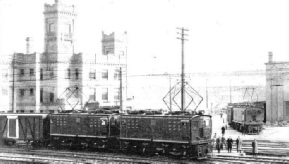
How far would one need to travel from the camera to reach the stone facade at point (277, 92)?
53.0 metres

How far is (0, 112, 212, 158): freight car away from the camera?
24875 millimetres

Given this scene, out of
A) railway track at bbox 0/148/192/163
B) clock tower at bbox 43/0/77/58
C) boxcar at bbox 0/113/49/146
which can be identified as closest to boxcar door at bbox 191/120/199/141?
railway track at bbox 0/148/192/163

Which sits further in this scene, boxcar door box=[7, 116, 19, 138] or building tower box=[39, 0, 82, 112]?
building tower box=[39, 0, 82, 112]

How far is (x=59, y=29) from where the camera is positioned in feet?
192

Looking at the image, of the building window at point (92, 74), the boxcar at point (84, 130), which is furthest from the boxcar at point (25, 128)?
the building window at point (92, 74)

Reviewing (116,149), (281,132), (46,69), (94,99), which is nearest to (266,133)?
(281,132)

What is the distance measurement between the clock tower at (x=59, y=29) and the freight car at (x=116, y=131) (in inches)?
1043

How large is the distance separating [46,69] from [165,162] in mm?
37957

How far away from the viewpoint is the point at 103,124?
28.4 m

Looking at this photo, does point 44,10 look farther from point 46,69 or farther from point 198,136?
point 198,136

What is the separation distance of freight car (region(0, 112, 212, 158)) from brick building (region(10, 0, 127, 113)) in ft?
78.7

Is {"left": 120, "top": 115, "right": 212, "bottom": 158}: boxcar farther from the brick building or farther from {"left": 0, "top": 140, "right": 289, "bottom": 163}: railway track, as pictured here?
the brick building

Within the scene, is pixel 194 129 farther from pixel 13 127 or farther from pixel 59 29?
pixel 59 29

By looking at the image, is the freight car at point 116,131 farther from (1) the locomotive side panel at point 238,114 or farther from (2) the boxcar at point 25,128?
(1) the locomotive side panel at point 238,114
